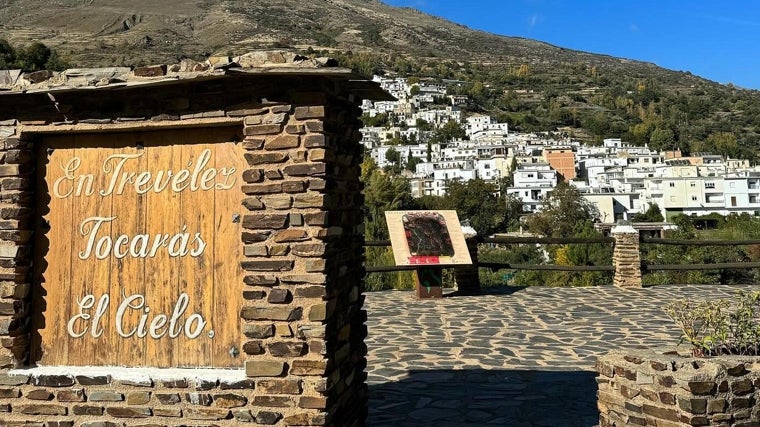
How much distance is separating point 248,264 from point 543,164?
7268cm

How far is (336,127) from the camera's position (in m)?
3.52

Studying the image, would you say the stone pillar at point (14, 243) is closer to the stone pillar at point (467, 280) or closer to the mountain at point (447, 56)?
the stone pillar at point (467, 280)

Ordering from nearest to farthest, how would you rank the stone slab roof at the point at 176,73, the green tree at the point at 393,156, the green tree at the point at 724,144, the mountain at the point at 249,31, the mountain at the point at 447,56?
the stone slab roof at the point at 176,73
the green tree at the point at 724,144
the green tree at the point at 393,156
the mountain at the point at 447,56
the mountain at the point at 249,31

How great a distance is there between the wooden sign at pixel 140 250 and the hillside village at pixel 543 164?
5840 centimetres

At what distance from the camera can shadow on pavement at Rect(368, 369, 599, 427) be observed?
4.40 metres

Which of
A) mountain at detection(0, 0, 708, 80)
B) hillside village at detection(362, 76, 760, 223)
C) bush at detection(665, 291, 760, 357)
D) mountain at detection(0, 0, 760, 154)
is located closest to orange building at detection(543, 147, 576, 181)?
hillside village at detection(362, 76, 760, 223)

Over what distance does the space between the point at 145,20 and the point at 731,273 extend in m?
139

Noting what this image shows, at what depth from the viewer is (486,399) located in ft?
16.0

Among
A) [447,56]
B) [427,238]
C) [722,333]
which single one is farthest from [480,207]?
[447,56]

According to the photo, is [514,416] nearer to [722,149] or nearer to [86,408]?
[86,408]

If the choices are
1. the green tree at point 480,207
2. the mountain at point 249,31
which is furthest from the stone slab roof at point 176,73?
the mountain at point 249,31

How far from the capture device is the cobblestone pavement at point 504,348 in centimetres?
463

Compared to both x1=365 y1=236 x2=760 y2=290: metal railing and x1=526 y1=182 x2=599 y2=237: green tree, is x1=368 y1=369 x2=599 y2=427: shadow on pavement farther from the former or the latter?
x1=526 y1=182 x2=599 y2=237: green tree

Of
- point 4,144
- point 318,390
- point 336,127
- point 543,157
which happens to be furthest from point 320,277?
point 543,157
